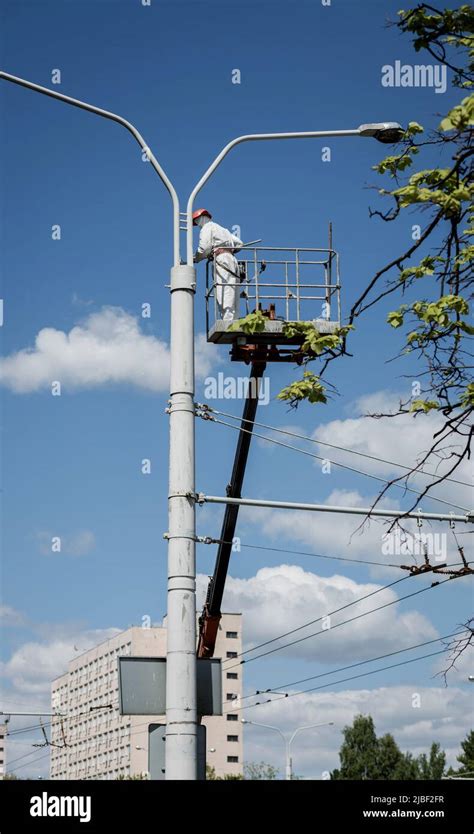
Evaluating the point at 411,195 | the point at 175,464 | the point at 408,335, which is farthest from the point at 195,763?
the point at 411,195

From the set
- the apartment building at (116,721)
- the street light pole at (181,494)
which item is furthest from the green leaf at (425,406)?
the apartment building at (116,721)

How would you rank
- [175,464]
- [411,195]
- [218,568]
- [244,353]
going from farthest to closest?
[218,568]
[244,353]
[175,464]
[411,195]

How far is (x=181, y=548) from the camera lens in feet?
32.7

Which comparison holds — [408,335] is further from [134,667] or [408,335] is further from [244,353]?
[244,353]

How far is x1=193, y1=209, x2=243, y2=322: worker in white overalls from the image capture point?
552 inches

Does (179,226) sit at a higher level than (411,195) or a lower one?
higher

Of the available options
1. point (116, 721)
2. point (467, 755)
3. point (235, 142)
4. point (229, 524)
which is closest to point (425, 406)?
point (235, 142)

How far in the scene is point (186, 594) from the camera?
9812 mm

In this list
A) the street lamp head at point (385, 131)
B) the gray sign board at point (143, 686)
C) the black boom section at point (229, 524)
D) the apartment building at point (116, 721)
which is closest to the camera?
the gray sign board at point (143, 686)

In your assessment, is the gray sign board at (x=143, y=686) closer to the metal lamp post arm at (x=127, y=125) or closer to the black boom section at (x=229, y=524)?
the metal lamp post arm at (x=127, y=125)

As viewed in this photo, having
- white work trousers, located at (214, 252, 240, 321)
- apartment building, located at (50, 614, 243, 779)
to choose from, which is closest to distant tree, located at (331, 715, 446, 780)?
apartment building, located at (50, 614, 243, 779)

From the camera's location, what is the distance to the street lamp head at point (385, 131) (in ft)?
37.7
